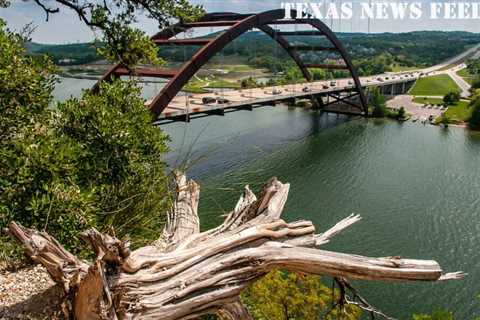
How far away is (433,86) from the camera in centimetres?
6669

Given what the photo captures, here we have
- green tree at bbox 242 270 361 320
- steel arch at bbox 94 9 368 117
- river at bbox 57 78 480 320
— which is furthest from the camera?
steel arch at bbox 94 9 368 117

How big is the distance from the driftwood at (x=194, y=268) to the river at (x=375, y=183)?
4.06 feet

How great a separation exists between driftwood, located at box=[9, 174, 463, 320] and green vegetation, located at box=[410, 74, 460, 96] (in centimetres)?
6490

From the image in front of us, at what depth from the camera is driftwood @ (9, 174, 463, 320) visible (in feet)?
10.0

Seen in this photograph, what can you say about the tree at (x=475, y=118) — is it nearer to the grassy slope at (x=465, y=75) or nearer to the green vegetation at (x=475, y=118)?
the green vegetation at (x=475, y=118)

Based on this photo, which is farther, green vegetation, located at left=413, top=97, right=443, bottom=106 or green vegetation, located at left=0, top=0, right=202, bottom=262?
green vegetation, located at left=413, top=97, right=443, bottom=106

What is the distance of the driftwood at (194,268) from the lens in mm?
3059

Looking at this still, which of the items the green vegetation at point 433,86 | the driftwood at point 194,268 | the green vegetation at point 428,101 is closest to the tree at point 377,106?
the green vegetation at point 428,101

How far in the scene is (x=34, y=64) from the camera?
238 inches

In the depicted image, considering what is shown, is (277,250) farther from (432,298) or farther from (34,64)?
(432,298)

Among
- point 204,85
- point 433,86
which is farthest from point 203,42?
point 433,86

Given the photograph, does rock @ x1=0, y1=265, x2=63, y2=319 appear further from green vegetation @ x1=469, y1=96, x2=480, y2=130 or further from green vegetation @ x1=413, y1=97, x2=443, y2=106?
green vegetation @ x1=413, y1=97, x2=443, y2=106

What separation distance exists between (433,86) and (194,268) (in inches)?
2820

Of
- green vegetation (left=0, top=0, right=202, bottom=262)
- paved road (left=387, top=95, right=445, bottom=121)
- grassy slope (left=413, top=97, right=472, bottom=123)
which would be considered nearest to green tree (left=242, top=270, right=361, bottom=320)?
green vegetation (left=0, top=0, right=202, bottom=262)
